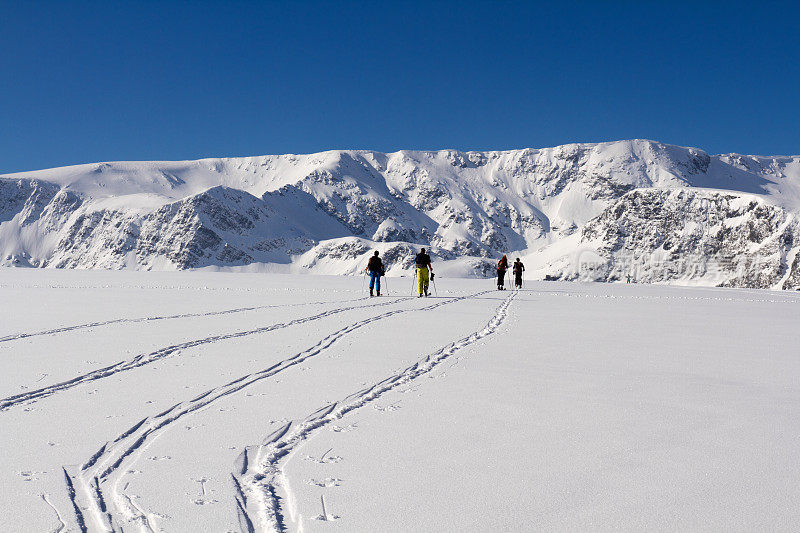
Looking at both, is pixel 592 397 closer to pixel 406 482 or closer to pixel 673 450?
pixel 673 450

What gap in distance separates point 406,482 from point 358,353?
530 cm

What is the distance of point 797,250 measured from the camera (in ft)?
357

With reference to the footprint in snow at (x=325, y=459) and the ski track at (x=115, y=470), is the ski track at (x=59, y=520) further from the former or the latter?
the footprint in snow at (x=325, y=459)

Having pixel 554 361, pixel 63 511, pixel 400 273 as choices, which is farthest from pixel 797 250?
pixel 63 511

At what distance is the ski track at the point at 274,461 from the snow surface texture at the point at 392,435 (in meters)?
0.02

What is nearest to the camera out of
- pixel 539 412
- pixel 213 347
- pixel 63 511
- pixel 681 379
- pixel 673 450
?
pixel 63 511

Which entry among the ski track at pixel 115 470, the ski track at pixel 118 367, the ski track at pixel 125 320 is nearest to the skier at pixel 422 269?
the ski track at pixel 125 320

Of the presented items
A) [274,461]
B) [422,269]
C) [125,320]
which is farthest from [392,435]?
[422,269]

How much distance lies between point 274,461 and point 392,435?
1062 millimetres

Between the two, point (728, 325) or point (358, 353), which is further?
point (728, 325)

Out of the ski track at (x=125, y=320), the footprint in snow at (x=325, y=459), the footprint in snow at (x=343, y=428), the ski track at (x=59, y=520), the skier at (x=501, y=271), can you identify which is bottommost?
the ski track at (x=59, y=520)

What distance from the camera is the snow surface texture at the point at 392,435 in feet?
11.7

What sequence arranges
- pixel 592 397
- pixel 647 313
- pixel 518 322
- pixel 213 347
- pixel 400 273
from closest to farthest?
pixel 592 397
pixel 213 347
pixel 518 322
pixel 647 313
pixel 400 273

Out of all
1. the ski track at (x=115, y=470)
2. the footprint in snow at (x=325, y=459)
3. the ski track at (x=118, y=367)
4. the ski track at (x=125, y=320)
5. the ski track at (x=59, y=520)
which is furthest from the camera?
the ski track at (x=125, y=320)
